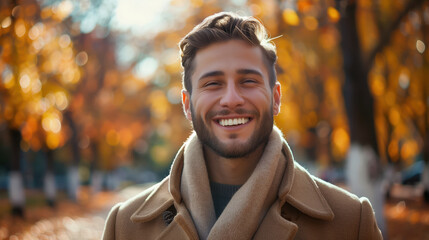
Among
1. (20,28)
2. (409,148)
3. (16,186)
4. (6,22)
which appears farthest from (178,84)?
(409,148)

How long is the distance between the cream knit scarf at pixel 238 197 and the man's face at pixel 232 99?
0.42ft

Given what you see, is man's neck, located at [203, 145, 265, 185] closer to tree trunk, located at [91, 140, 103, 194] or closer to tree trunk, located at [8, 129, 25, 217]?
tree trunk, located at [8, 129, 25, 217]

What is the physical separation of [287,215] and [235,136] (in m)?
0.56

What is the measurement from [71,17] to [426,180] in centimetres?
1441

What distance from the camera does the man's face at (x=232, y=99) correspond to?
8.13 feet

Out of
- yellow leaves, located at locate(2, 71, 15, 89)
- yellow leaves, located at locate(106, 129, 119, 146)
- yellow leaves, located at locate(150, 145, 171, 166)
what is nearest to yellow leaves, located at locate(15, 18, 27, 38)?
yellow leaves, located at locate(2, 71, 15, 89)

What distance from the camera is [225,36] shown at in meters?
2.60

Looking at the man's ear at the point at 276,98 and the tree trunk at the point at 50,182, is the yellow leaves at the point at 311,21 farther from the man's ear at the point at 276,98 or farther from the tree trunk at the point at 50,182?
the tree trunk at the point at 50,182

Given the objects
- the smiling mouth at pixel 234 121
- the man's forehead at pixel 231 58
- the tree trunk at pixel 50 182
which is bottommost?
the tree trunk at pixel 50 182

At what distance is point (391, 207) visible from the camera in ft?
52.1

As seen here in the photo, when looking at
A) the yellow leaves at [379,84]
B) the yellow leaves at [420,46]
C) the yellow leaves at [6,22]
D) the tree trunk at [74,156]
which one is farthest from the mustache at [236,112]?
the tree trunk at [74,156]

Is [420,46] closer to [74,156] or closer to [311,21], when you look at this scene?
[311,21]

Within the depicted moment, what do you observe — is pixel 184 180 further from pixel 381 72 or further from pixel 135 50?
pixel 135 50

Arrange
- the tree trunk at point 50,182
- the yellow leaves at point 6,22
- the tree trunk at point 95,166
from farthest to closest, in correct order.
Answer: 1. the tree trunk at point 95,166
2. the tree trunk at point 50,182
3. the yellow leaves at point 6,22
